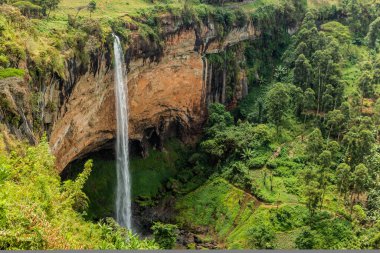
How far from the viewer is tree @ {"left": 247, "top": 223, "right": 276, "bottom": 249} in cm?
2727

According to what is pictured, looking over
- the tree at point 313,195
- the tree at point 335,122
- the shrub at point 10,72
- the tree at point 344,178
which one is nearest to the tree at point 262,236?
the tree at point 313,195

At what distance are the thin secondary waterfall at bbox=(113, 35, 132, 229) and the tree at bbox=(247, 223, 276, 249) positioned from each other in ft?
29.9

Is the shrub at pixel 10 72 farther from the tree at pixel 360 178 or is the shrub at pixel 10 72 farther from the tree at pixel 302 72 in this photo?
the tree at pixel 302 72

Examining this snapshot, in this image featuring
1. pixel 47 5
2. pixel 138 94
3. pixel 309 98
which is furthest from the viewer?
pixel 309 98

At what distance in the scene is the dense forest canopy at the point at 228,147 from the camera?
17875 mm

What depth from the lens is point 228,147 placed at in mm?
36938

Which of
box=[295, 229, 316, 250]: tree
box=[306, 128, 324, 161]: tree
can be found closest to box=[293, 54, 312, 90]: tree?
box=[306, 128, 324, 161]: tree

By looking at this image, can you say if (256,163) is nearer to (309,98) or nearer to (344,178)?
(344,178)

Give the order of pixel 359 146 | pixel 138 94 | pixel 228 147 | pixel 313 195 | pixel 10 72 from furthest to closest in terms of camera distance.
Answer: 1. pixel 228 147
2. pixel 138 94
3. pixel 359 146
4. pixel 313 195
5. pixel 10 72

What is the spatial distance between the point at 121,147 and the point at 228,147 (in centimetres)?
910

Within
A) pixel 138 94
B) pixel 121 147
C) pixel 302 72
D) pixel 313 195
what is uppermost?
pixel 302 72

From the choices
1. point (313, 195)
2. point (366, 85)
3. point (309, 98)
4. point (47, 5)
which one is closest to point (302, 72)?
point (309, 98)

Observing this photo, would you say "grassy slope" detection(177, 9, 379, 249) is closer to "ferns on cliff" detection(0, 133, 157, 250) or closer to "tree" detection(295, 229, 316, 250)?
"tree" detection(295, 229, 316, 250)

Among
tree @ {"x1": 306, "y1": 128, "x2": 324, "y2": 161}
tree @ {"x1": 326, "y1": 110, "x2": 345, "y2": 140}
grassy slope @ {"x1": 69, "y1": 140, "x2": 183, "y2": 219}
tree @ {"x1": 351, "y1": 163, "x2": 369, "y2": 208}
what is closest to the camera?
tree @ {"x1": 351, "y1": 163, "x2": 369, "y2": 208}
